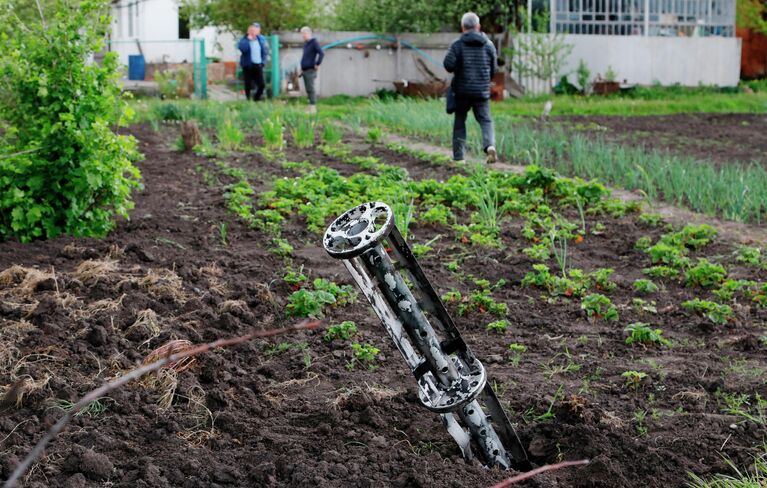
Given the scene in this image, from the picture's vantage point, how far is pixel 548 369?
4.83 m

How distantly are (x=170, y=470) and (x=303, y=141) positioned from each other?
9.80 metres

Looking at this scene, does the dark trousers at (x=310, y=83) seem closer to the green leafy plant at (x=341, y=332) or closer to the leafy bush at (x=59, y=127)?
the leafy bush at (x=59, y=127)

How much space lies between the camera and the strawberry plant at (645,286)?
6113 millimetres

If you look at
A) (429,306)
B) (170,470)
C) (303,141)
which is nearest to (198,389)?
(170,470)

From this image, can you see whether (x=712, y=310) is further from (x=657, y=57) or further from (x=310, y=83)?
(x=657, y=57)

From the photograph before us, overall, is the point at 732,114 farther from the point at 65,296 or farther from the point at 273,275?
the point at 65,296

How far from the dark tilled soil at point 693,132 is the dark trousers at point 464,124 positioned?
2.53 meters

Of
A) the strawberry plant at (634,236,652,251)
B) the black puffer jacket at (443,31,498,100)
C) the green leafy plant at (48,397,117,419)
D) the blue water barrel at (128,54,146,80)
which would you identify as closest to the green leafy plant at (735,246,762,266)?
the strawberry plant at (634,236,652,251)

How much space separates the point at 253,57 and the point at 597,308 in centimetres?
1695

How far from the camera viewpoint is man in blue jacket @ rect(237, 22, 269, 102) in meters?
21.6

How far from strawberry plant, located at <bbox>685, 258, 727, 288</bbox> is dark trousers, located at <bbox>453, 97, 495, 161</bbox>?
5385mm

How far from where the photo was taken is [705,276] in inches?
248

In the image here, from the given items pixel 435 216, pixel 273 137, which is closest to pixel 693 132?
pixel 273 137

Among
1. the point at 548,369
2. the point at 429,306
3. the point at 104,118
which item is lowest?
the point at 548,369
